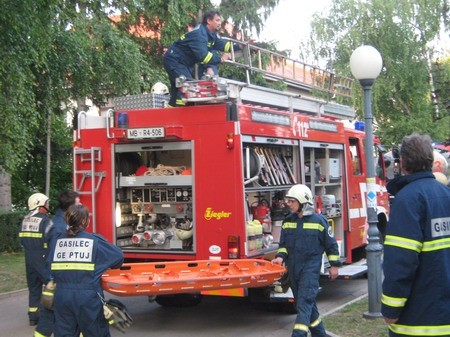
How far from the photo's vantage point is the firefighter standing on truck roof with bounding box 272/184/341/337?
628cm

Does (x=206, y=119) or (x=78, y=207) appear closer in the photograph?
(x=78, y=207)

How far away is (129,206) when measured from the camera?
27.3ft

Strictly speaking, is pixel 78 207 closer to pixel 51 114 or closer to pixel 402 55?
pixel 51 114

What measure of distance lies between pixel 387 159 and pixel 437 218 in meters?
8.42

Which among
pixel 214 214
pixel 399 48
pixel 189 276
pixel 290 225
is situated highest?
pixel 399 48

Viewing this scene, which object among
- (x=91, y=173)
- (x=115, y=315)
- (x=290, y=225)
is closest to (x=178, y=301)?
(x=91, y=173)

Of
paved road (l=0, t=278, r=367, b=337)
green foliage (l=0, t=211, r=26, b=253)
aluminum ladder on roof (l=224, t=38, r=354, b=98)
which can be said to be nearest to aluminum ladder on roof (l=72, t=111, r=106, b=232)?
paved road (l=0, t=278, r=367, b=337)

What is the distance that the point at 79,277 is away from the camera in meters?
4.76

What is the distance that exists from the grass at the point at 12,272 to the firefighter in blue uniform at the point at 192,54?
5.13m

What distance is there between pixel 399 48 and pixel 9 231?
56.7ft

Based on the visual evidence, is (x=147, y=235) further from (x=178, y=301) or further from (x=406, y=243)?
(x=406, y=243)

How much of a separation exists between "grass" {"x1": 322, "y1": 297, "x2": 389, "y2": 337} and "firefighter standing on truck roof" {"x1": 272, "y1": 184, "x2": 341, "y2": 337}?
821 mm

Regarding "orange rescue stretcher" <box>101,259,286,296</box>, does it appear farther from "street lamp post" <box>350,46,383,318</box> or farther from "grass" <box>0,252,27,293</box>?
"grass" <box>0,252,27,293</box>

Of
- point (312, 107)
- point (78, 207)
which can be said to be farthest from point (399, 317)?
point (312, 107)
